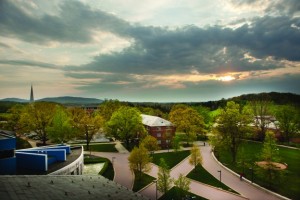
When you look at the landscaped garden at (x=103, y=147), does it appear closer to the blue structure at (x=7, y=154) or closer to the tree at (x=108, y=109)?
the tree at (x=108, y=109)

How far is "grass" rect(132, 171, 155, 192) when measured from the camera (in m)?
42.5

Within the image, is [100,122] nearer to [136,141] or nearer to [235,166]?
[136,141]

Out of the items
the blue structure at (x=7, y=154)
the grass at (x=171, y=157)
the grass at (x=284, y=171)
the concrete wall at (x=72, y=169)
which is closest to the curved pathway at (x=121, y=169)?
the grass at (x=171, y=157)

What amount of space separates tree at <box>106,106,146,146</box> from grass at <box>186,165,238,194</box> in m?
23.3

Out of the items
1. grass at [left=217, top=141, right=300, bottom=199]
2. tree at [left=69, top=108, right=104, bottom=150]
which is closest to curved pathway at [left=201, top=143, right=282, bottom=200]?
grass at [left=217, top=141, right=300, bottom=199]

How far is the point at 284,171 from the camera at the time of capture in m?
40.8

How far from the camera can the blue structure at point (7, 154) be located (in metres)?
28.0

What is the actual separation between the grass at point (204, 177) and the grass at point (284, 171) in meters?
5.75

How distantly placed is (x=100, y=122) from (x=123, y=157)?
14.3m

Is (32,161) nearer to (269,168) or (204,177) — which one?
(204,177)

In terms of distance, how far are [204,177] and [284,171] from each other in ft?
42.4

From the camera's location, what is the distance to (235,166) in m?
53.7

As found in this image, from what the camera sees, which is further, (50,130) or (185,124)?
(185,124)

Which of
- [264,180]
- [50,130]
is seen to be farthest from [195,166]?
[50,130]
